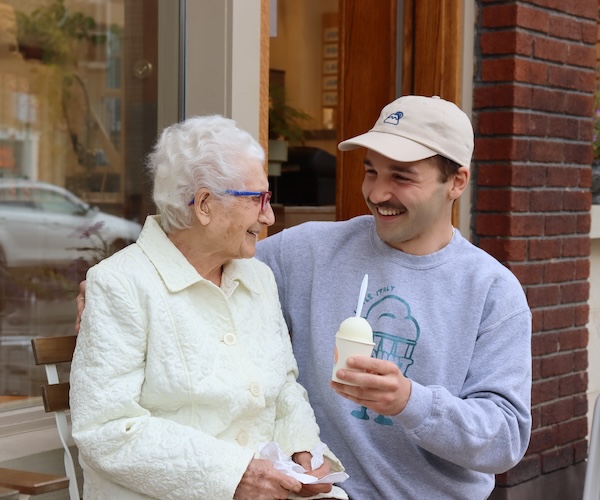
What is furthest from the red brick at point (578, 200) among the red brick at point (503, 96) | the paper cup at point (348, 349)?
the paper cup at point (348, 349)

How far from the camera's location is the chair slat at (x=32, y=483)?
8.66 ft

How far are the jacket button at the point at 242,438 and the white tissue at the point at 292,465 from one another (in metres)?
0.04

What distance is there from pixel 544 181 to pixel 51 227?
2.40 m

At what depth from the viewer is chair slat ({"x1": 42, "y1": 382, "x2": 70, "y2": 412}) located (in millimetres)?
2967

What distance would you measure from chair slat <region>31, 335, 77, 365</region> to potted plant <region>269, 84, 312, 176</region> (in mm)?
4047

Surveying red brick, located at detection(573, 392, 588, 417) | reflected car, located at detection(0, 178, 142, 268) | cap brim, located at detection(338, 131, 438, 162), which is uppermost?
cap brim, located at detection(338, 131, 438, 162)

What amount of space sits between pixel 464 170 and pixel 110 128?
1.57 meters

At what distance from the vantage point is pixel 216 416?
2.71m

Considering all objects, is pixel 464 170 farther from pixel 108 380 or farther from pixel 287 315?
pixel 108 380

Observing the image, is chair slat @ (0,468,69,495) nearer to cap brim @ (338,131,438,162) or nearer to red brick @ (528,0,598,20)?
cap brim @ (338,131,438,162)

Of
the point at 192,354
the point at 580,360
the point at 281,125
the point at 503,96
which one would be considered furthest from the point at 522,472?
the point at 281,125

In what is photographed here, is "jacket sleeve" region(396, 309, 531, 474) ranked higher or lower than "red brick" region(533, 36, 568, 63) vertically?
lower

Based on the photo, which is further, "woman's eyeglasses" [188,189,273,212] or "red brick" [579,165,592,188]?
"red brick" [579,165,592,188]

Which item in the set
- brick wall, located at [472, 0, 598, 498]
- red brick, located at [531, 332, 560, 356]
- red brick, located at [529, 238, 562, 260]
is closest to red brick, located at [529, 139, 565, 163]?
brick wall, located at [472, 0, 598, 498]
